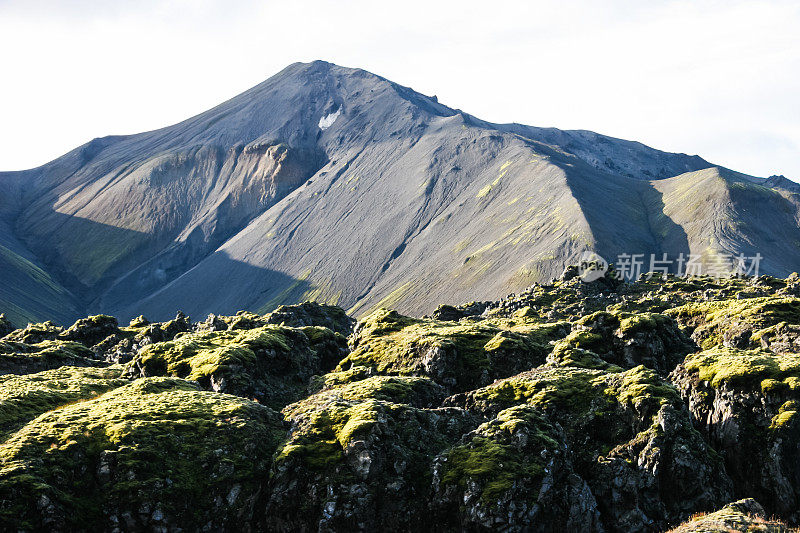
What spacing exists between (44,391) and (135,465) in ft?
36.8

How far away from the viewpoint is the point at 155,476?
21266mm

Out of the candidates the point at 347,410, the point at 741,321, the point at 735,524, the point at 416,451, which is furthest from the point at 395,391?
the point at 741,321

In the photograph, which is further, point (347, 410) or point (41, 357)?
point (41, 357)

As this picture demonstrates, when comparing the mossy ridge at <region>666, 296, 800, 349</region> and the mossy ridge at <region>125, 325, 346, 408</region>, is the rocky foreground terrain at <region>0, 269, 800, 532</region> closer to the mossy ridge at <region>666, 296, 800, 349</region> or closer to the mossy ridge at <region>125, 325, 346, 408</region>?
the mossy ridge at <region>125, 325, 346, 408</region>

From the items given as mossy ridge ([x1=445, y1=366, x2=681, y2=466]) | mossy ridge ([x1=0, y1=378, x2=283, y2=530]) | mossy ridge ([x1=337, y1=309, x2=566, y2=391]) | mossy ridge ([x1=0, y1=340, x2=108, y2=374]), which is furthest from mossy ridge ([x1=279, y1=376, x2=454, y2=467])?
mossy ridge ([x1=0, y1=340, x2=108, y2=374])

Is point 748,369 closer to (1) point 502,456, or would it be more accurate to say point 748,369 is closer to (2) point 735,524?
(2) point 735,524

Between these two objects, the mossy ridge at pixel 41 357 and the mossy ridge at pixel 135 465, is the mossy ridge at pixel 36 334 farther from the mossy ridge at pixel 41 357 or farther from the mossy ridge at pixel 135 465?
the mossy ridge at pixel 135 465

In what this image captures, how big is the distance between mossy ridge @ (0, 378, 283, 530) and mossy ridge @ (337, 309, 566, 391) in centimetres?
1166

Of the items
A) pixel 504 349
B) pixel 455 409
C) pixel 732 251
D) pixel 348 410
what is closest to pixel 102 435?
pixel 348 410

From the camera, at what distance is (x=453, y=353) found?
35.2 m

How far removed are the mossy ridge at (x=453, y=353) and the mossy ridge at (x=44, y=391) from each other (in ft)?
48.3

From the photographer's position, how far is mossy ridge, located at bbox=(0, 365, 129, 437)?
25.5 metres

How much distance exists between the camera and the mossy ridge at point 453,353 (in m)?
34.4

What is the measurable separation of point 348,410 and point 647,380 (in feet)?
44.3
